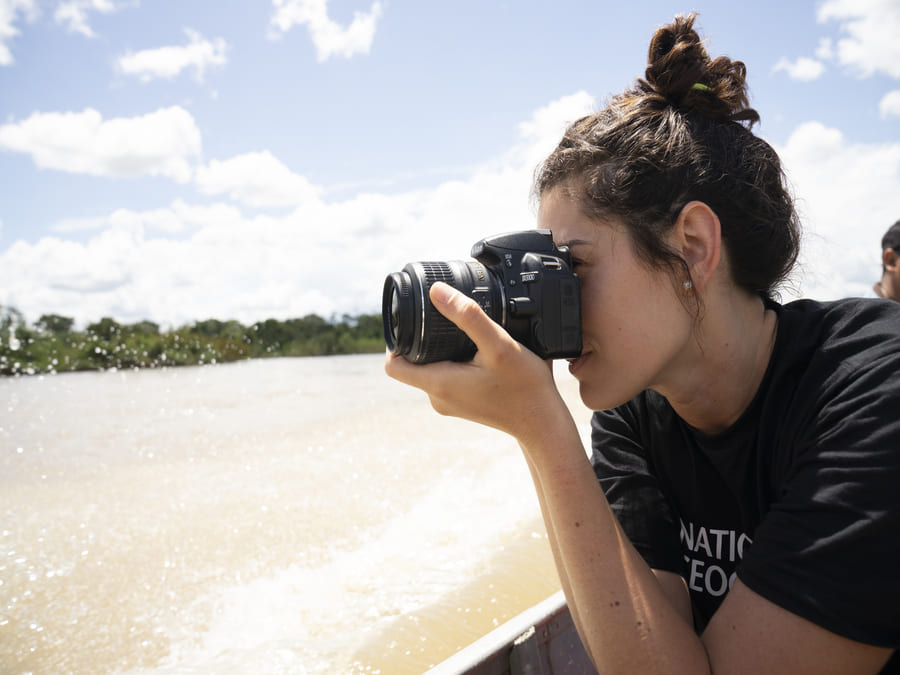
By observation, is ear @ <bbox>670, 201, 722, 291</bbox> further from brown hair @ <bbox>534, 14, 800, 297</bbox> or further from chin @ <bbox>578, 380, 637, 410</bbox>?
chin @ <bbox>578, 380, 637, 410</bbox>

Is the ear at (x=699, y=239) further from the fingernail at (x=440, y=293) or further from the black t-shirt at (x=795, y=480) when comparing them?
the fingernail at (x=440, y=293)

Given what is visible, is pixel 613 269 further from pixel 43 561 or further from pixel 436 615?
pixel 43 561

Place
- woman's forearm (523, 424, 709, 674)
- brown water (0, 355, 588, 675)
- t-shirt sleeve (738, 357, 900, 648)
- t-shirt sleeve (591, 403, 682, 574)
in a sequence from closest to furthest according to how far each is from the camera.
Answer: t-shirt sleeve (738, 357, 900, 648) < woman's forearm (523, 424, 709, 674) < t-shirt sleeve (591, 403, 682, 574) < brown water (0, 355, 588, 675)

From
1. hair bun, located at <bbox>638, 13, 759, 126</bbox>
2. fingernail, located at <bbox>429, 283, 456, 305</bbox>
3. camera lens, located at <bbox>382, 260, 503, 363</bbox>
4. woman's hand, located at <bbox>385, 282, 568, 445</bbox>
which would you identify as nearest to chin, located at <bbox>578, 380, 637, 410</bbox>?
woman's hand, located at <bbox>385, 282, 568, 445</bbox>

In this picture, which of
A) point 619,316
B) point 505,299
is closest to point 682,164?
point 619,316

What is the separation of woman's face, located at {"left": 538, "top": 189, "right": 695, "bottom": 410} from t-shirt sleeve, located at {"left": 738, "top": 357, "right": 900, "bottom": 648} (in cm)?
28

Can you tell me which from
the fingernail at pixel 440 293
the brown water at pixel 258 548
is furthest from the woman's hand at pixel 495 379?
the brown water at pixel 258 548

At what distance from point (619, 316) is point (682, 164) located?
310 millimetres

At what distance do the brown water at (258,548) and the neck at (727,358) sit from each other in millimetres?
1456

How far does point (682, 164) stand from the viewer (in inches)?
44.2

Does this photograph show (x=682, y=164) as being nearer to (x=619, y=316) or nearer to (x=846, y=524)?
(x=619, y=316)

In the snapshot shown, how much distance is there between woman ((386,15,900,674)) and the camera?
0.84m

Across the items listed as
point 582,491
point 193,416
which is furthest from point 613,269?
point 193,416

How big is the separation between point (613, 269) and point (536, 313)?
17cm
